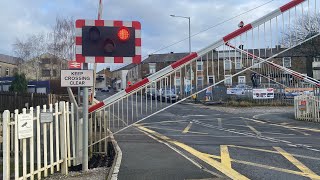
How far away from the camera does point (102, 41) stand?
7992 mm

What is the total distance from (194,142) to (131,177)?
→ 535cm

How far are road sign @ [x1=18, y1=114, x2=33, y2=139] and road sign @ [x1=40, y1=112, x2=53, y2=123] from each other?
12.8 inches

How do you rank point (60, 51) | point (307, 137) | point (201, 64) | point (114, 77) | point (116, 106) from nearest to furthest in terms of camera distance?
point (116, 106) → point (201, 64) → point (307, 137) → point (60, 51) → point (114, 77)

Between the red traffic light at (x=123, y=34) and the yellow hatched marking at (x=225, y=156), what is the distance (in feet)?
11.3

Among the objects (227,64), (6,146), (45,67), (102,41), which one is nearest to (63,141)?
(6,146)

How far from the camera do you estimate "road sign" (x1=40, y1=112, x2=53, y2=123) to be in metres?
7.04

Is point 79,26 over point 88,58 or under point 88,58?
over

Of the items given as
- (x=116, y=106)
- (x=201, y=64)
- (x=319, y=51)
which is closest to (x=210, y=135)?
(x=201, y=64)

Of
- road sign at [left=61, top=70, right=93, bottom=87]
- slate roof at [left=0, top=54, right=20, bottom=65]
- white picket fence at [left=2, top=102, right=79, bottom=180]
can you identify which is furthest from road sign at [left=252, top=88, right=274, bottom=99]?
slate roof at [left=0, top=54, right=20, bottom=65]

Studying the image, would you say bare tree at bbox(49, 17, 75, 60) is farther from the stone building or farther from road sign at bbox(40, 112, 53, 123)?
road sign at bbox(40, 112, 53, 123)

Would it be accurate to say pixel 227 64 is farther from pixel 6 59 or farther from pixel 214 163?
pixel 6 59

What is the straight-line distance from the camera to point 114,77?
12200cm

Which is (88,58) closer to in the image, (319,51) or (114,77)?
(319,51)

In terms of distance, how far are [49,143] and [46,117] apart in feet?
2.10
